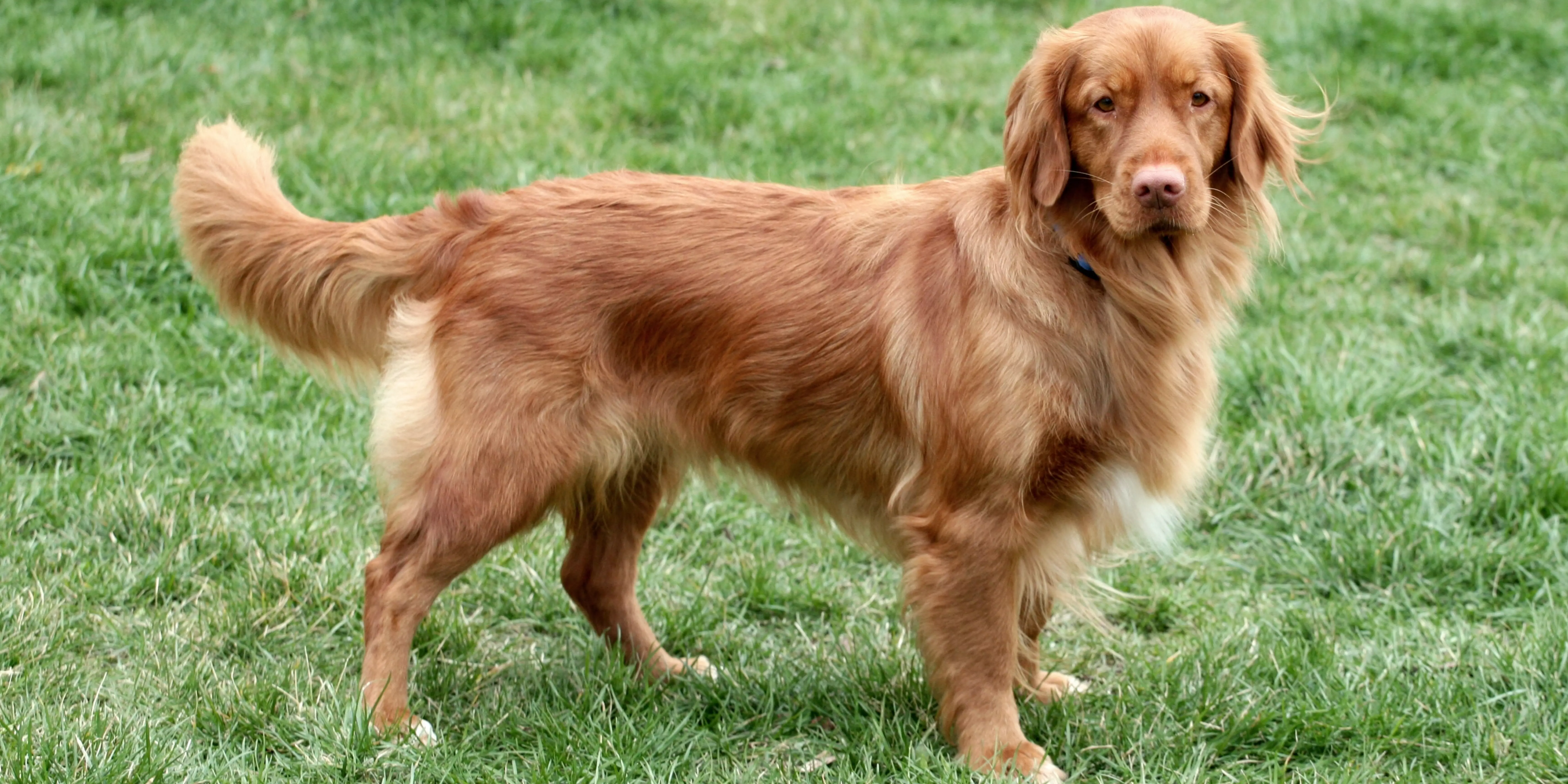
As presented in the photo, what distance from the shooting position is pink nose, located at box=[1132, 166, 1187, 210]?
117 inches

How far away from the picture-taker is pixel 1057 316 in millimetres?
3246

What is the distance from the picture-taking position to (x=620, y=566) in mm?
4055

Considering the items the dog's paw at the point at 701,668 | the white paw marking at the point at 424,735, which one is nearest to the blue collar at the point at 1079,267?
the dog's paw at the point at 701,668

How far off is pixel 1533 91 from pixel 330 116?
6.12 meters

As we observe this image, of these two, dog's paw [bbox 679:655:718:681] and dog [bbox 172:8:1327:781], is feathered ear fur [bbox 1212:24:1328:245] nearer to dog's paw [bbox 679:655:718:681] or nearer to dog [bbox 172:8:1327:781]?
dog [bbox 172:8:1327:781]

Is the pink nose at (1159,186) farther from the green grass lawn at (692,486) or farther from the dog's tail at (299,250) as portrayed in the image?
the dog's tail at (299,250)

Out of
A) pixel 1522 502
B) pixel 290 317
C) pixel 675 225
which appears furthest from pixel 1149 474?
pixel 290 317

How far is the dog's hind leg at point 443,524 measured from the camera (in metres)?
3.53

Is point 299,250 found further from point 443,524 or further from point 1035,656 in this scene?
point 1035,656

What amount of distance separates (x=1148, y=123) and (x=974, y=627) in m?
1.18

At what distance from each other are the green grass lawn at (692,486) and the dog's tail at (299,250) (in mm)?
787

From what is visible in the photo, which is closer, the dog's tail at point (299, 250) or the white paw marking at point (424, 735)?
the white paw marking at point (424, 735)

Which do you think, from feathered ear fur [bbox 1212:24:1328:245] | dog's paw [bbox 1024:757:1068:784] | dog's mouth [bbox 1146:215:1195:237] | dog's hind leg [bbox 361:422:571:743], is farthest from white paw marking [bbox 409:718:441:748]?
feathered ear fur [bbox 1212:24:1328:245]

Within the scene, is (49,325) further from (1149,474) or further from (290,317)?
(1149,474)
